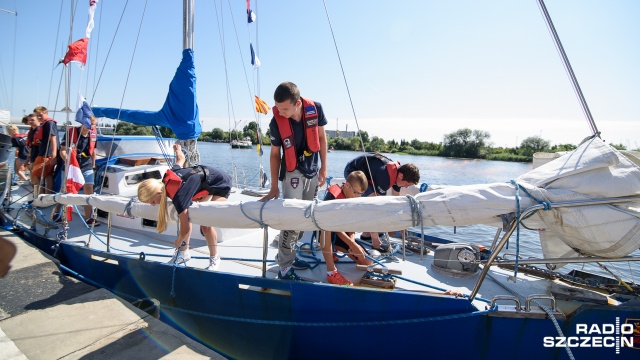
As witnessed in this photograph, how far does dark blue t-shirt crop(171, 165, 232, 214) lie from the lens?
10.8 ft

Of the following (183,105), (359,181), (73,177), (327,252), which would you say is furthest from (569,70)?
(73,177)

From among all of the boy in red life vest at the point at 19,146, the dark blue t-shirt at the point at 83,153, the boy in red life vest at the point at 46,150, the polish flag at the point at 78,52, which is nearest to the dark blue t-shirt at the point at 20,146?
the boy in red life vest at the point at 19,146

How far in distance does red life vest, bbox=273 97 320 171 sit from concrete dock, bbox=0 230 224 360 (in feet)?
5.87

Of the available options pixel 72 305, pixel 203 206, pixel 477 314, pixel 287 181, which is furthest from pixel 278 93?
pixel 72 305

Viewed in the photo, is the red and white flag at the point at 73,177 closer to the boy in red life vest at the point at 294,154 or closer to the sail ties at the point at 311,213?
the boy in red life vest at the point at 294,154

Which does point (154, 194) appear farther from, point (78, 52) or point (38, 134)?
point (38, 134)

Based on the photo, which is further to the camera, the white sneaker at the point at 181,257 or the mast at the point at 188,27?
the mast at the point at 188,27

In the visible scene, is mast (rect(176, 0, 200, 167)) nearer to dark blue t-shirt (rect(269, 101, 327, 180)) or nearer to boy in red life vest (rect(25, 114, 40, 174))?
dark blue t-shirt (rect(269, 101, 327, 180))

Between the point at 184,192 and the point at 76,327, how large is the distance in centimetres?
144

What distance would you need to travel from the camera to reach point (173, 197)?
3316 millimetres

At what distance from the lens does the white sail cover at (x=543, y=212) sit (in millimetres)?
2371

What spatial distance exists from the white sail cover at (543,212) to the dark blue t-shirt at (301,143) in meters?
0.67

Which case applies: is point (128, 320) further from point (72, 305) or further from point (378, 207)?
point (378, 207)

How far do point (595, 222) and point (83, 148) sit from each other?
710cm
